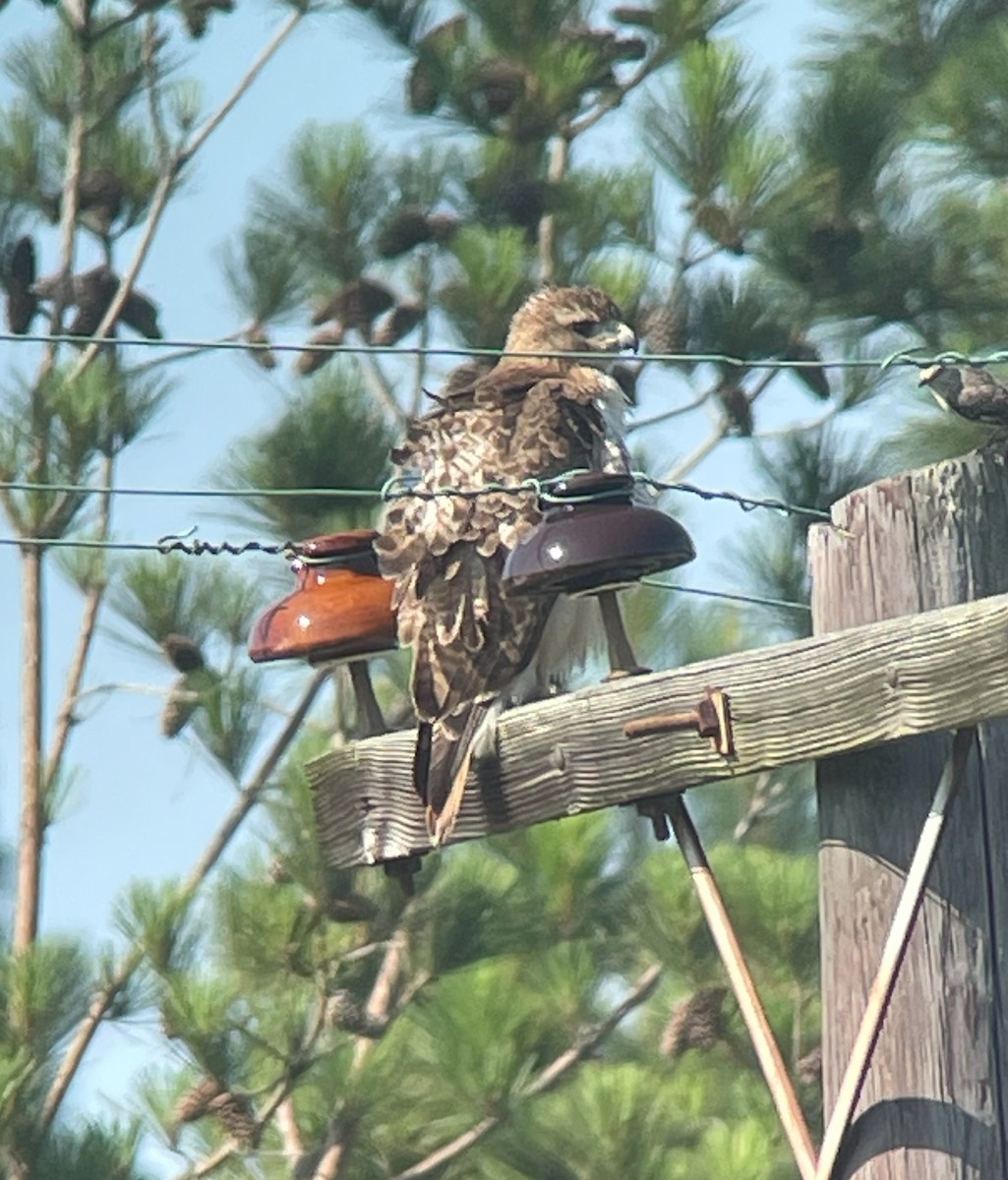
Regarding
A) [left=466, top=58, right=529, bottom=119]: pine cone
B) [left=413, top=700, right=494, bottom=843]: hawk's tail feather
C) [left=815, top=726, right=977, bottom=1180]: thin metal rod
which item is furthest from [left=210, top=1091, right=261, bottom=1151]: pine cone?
[left=815, top=726, right=977, bottom=1180]: thin metal rod

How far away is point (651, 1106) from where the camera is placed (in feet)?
23.6

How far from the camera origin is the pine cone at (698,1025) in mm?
7344

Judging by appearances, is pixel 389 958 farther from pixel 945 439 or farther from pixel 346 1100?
pixel 945 439

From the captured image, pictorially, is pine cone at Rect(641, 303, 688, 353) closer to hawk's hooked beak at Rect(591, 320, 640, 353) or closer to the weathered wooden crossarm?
hawk's hooked beak at Rect(591, 320, 640, 353)

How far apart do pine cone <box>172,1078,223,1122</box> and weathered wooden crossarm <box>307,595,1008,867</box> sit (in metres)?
2.36

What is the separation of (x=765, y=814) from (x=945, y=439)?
5.52ft

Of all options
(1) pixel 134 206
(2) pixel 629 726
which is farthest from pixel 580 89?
(2) pixel 629 726

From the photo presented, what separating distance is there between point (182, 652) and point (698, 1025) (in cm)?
154

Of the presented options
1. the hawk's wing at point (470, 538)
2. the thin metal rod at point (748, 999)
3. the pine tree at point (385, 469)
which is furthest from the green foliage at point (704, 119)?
the thin metal rod at point (748, 999)

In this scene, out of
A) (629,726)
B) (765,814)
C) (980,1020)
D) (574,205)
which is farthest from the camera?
(765,814)

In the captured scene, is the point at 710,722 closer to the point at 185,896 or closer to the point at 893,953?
the point at 893,953

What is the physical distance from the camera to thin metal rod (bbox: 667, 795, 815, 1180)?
3.77 m

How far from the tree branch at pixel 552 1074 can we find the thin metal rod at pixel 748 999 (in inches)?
132

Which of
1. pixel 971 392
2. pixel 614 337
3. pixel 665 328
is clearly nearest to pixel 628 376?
pixel 665 328
